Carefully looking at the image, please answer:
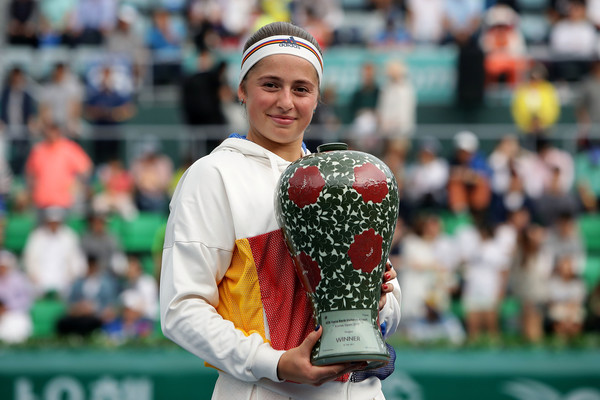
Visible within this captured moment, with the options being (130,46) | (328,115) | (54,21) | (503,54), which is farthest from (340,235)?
(54,21)

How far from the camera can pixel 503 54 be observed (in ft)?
47.2

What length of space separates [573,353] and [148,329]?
13.8ft

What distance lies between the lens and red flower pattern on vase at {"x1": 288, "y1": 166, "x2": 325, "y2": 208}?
271 cm

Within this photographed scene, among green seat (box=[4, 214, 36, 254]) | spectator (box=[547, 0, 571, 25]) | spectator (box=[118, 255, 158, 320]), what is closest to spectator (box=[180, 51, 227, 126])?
green seat (box=[4, 214, 36, 254])

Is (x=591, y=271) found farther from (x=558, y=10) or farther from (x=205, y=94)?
(x=558, y=10)

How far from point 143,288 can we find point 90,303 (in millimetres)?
553

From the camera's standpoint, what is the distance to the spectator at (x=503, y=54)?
568 inches

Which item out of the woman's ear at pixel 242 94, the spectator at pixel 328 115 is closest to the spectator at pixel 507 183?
the spectator at pixel 328 115

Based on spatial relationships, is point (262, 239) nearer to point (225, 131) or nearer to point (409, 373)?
point (409, 373)

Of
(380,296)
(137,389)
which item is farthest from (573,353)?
(380,296)

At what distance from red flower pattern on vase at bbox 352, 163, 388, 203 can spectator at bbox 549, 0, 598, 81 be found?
12717mm

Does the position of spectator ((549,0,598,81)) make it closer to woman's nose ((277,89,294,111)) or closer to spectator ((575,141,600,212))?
spectator ((575,141,600,212))

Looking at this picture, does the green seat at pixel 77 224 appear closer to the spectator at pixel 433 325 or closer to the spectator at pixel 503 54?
the spectator at pixel 433 325

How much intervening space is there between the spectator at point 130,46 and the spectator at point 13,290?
4.71 metres
